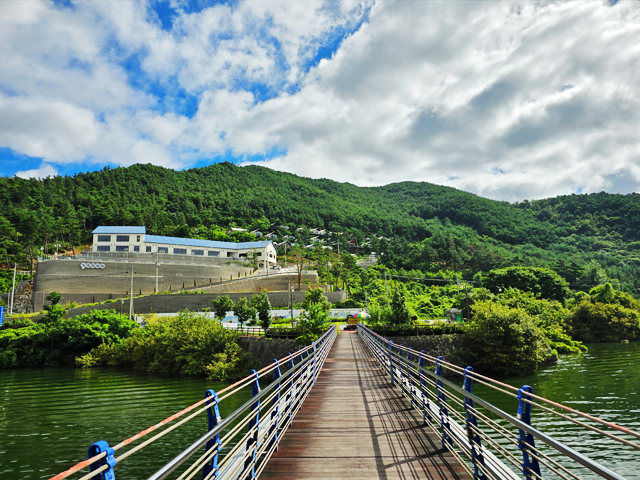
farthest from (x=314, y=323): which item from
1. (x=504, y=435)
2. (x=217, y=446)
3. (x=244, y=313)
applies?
(x=217, y=446)

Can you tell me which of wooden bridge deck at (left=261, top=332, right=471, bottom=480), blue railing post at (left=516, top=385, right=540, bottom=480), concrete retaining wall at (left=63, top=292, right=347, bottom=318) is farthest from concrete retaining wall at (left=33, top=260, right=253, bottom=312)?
blue railing post at (left=516, top=385, right=540, bottom=480)

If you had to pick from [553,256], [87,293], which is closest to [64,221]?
[87,293]

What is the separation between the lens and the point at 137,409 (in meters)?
19.6

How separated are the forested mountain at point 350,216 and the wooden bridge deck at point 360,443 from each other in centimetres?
7668

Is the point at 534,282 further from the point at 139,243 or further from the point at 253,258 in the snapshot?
the point at 139,243

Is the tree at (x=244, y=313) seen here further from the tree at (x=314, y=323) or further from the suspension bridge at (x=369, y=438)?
the suspension bridge at (x=369, y=438)

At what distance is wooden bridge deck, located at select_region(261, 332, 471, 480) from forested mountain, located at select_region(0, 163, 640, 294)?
76684 mm

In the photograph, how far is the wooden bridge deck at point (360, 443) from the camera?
465 centimetres

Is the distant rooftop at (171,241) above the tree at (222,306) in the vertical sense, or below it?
above

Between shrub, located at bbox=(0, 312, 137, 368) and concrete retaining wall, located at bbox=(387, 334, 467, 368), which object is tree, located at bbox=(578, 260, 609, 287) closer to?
concrete retaining wall, located at bbox=(387, 334, 467, 368)

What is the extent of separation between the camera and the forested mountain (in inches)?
3396

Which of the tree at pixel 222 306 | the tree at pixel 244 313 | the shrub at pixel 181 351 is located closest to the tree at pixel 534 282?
the tree at pixel 244 313

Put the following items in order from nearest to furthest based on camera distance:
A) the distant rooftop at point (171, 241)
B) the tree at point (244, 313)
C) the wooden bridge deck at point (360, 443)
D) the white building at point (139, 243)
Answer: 1. the wooden bridge deck at point (360, 443)
2. the tree at point (244, 313)
3. the white building at point (139, 243)
4. the distant rooftop at point (171, 241)

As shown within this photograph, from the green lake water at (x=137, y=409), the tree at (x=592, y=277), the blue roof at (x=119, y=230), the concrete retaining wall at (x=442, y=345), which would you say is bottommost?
the green lake water at (x=137, y=409)
